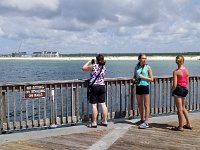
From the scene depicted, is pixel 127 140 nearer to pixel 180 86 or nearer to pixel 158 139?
pixel 158 139

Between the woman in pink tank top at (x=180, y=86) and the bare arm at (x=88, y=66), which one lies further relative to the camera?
the bare arm at (x=88, y=66)

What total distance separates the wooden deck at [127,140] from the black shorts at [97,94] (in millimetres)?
633

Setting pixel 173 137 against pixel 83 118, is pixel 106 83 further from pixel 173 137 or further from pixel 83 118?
pixel 173 137

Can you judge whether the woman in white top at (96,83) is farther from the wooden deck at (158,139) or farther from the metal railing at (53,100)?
the wooden deck at (158,139)

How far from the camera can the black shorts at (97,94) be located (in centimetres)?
822

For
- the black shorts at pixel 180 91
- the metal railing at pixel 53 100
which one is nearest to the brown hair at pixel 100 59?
the metal railing at pixel 53 100

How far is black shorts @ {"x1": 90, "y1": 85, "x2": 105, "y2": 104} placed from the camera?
822cm

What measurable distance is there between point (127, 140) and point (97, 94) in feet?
5.10

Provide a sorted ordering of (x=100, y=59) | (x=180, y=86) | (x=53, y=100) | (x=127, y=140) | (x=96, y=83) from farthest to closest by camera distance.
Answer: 1. (x=53, y=100)
2. (x=96, y=83)
3. (x=100, y=59)
4. (x=180, y=86)
5. (x=127, y=140)

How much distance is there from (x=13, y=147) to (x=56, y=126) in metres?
1.96

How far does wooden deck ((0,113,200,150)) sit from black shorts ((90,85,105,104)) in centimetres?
63

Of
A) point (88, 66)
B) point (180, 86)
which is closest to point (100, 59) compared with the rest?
point (88, 66)

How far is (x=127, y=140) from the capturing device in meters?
7.11

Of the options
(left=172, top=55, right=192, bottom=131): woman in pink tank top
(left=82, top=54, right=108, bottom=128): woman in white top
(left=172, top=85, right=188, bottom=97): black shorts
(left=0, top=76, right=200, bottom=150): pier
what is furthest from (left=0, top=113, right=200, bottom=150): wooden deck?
(left=172, top=85, right=188, bottom=97): black shorts
